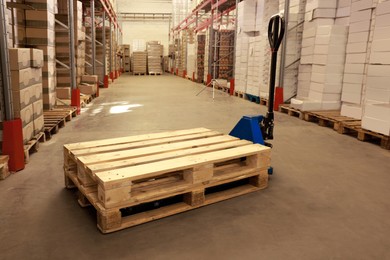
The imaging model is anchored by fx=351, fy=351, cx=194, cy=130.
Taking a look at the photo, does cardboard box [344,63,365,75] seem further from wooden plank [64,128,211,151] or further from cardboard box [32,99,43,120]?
cardboard box [32,99,43,120]

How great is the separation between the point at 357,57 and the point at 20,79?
5356 mm

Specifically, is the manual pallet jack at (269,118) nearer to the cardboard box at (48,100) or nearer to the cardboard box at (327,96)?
the cardboard box at (327,96)

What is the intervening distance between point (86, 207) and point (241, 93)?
28.1 ft

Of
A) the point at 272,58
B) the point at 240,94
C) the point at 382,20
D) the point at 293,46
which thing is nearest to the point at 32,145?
the point at 272,58

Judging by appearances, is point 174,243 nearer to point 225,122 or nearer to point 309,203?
point 309,203

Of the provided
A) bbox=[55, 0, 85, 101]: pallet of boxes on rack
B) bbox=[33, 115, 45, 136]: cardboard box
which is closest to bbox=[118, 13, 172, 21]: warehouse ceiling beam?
bbox=[55, 0, 85, 101]: pallet of boxes on rack

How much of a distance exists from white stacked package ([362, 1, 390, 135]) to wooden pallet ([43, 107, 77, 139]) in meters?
4.62

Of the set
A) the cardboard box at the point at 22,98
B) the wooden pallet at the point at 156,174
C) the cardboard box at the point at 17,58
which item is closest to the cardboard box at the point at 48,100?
the cardboard box at the point at 22,98

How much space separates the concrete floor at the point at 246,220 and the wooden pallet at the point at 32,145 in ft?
0.29

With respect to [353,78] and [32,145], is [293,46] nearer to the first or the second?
[353,78]

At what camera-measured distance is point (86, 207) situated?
2838 millimetres

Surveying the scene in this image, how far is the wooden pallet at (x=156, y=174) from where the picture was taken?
2.44m

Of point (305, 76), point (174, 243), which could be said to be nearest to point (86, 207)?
point (174, 243)

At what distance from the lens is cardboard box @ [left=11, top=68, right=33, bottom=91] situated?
3956 mm
